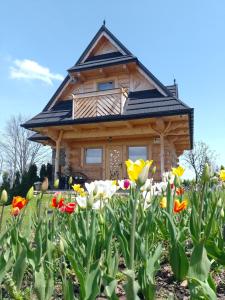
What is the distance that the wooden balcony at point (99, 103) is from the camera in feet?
39.0

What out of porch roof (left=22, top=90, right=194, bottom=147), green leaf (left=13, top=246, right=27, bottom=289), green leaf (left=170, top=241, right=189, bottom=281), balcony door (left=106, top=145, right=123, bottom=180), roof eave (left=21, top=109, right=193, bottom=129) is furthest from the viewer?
balcony door (left=106, top=145, right=123, bottom=180)

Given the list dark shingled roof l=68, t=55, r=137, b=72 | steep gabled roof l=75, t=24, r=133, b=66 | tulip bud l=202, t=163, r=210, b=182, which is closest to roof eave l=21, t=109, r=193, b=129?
dark shingled roof l=68, t=55, r=137, b=72

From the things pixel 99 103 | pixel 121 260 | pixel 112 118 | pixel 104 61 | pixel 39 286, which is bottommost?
pixel 121 260

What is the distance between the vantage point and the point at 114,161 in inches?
515

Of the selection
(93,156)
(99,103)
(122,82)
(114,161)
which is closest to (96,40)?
(122,82)

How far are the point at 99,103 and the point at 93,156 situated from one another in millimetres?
2680

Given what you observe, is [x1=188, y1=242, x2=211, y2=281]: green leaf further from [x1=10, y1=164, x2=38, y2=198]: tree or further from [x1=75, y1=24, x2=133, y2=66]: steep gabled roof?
[x1=75, y1=24, x2=133, y2=66]: steep gabled roof

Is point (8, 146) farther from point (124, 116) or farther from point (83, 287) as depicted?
point (83, 287)

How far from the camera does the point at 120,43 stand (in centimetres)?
1370

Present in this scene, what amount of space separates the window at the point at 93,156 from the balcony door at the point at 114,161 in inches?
19.1

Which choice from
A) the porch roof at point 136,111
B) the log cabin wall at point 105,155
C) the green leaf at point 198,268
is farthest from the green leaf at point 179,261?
the log cabin wall at point 105,155

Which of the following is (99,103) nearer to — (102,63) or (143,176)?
(102,63)

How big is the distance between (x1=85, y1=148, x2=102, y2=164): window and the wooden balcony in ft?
6.70

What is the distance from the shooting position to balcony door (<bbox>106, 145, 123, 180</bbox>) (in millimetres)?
12815
